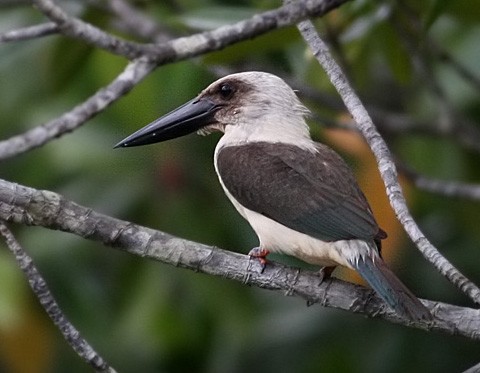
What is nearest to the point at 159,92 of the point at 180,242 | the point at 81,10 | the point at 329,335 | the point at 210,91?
the point at 81,10

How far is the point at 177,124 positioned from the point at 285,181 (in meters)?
0.60

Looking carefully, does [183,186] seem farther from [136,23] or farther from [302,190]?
[302,190]

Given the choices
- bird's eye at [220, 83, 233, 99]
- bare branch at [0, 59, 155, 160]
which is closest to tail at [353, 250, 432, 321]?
bare branch at [0, 59, 155, 160]

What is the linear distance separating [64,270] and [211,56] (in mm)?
1419

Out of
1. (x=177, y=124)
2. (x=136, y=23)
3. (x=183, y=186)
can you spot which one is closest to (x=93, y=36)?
(x=177, y=124)

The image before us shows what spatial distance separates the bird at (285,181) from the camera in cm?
401

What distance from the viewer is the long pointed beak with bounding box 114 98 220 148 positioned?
4582 millimetres

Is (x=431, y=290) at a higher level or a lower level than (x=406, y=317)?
lower

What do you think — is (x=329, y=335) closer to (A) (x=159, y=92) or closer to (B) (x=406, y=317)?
(A) (x=159, y=92)

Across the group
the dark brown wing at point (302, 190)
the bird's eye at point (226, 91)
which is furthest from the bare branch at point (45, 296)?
the bird's eye at point (226, 91)

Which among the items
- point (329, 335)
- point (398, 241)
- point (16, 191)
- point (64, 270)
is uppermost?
point (16, 191)

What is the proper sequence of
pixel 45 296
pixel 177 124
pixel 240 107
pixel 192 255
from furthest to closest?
pixel 240 107, pixel 177 124, pixel 192 255, pixel 45 296

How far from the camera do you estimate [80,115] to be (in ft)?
13.6

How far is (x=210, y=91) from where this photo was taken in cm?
478
